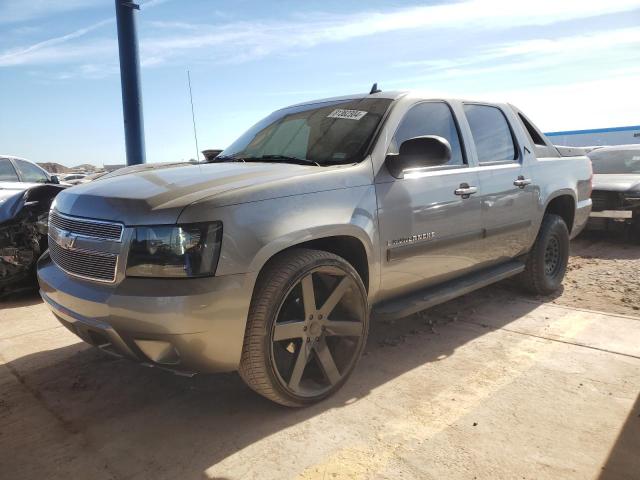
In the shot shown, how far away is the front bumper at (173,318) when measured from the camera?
88.6 inches

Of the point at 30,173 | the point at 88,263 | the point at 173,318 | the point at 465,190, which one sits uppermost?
the point at 30,173

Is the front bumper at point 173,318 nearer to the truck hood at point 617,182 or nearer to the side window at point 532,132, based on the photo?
the side window at point 532,132

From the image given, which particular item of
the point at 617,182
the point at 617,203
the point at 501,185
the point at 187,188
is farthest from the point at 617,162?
the point at 187,188

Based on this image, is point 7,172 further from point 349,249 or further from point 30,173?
point 349,249

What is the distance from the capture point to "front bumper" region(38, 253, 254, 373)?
2.25m

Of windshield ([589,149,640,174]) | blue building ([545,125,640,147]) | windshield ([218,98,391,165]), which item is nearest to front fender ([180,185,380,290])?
windshield ([218,98,391,165])

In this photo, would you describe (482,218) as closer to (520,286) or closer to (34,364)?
(520,286)

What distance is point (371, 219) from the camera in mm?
2943

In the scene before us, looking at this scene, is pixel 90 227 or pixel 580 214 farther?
pixel 580 214

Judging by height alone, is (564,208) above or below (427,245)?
below

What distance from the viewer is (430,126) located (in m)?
3.63

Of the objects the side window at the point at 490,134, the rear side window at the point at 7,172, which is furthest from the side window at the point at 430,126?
the rear side window at the point at 7,172

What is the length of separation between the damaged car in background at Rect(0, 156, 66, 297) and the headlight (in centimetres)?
328

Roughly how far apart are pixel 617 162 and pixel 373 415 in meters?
8.25
